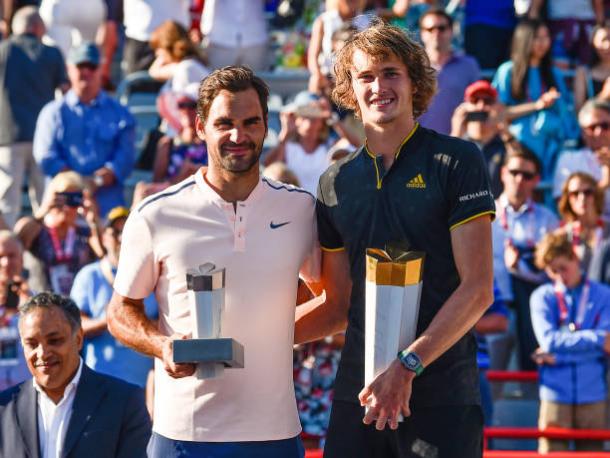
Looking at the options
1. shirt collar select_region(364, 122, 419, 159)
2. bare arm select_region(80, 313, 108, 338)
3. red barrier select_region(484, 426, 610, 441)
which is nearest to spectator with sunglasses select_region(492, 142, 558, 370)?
red barrier select_region(484, 426, 610, 441)

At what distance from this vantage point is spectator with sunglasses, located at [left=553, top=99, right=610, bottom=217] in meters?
10.5

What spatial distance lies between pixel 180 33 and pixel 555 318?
14.5 ft

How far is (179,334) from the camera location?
475cm

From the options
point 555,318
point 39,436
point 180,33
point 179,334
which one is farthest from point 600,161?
point 179,334

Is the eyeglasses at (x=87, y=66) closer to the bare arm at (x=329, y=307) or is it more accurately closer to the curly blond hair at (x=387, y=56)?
the curly blond hair at (x=387, y=56)

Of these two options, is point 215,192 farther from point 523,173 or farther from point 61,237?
point 523,173

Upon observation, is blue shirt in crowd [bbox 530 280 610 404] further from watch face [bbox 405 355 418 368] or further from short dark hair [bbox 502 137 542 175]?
watch face [bbox 405 355 418 368]

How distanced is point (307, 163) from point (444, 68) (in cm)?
145

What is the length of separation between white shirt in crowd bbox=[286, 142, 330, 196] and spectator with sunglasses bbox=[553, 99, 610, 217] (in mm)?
1714

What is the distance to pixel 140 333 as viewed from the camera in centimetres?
484

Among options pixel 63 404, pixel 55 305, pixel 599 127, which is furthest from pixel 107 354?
pixel 599 127

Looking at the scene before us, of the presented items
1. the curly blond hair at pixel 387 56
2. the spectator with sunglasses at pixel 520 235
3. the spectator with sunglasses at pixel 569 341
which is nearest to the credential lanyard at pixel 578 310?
the spectator with sunglasses at pixel 569 341

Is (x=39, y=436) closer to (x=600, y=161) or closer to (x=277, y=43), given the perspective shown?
(x=600, y=161)

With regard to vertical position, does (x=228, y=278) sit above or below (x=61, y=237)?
below
